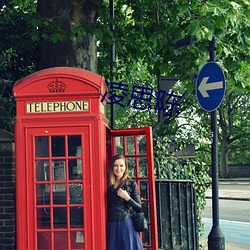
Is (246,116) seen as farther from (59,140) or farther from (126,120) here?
(59,140)

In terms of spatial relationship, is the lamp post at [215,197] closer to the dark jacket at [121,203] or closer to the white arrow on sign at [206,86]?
the white arrow on sign at [206,86]

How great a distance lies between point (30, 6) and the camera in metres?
12.1

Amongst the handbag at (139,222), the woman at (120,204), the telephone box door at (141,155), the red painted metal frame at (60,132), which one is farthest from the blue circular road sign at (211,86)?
the red painted metal frame at (60,132)

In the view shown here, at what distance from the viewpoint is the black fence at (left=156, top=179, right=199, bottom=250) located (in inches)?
321

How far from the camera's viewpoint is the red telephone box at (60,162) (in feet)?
19.1

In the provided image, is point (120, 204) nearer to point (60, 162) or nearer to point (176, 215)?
point (60, 162)

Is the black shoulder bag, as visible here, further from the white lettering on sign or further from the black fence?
the black fence

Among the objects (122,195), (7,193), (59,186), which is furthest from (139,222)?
(7,193)

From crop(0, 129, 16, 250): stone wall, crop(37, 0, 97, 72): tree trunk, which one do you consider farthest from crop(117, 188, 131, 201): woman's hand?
crop(37, 0, 97, 72): tree trunk

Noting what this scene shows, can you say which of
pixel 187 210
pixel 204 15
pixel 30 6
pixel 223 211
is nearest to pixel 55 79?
pixel 204 15

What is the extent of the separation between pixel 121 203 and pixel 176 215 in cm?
250

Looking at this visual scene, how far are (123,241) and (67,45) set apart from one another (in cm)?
351

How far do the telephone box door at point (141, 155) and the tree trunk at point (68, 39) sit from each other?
180 cm

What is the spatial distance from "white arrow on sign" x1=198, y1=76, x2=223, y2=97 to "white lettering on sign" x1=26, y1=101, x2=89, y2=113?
256cm
